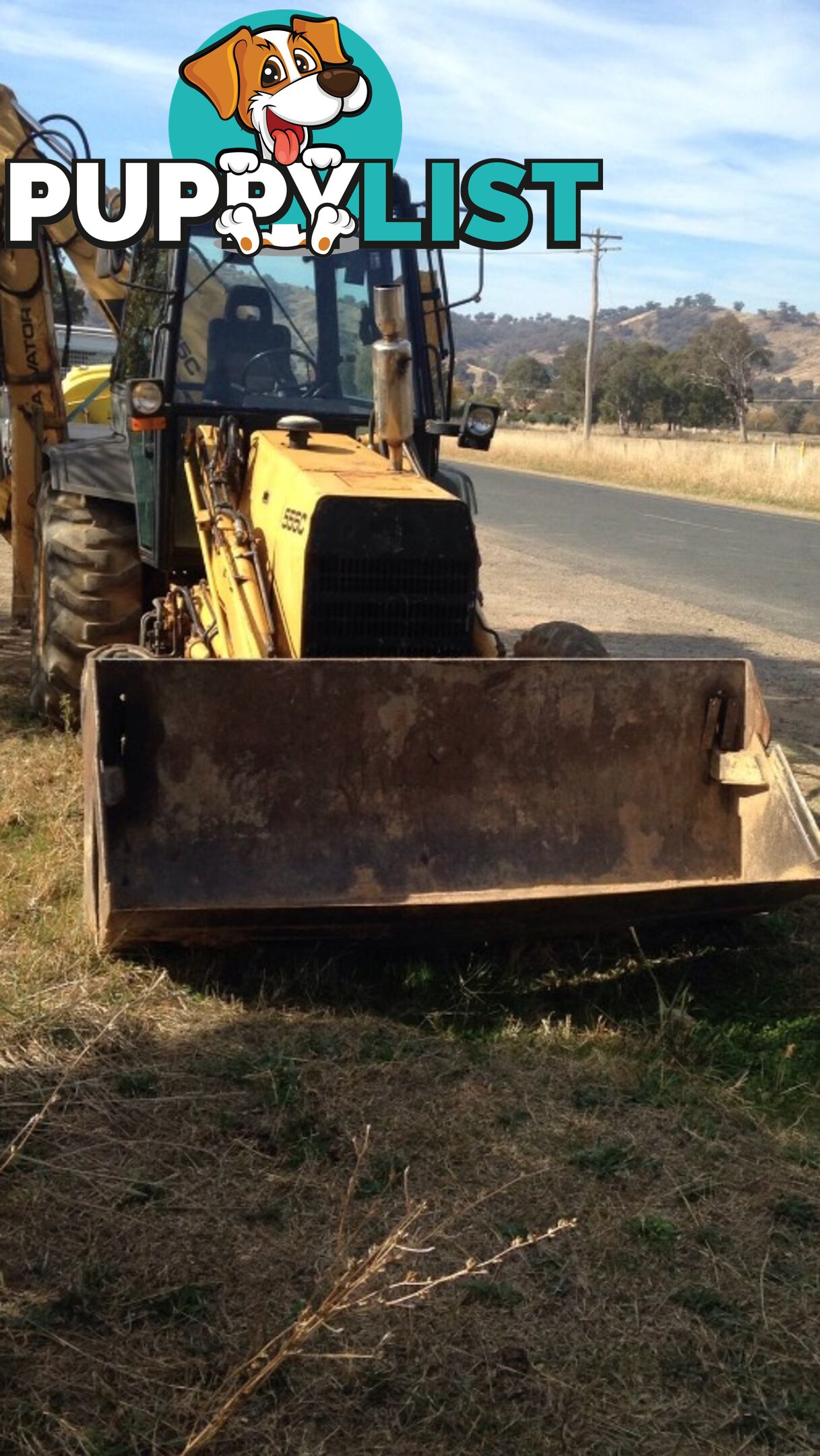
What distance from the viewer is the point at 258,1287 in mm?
3500

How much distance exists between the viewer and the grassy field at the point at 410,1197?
314 cm

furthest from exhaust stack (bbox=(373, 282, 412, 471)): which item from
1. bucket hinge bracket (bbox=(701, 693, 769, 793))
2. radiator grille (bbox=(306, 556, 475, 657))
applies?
bucket hinge bracket (bbox=(701, 693, 769, 793))

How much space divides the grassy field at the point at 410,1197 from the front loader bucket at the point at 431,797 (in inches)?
11.4

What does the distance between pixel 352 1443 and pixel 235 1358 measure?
33 centimetres

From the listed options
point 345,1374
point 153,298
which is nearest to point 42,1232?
point 345,1374

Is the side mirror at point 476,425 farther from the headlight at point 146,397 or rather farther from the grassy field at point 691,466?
the grassy field at point 691,466

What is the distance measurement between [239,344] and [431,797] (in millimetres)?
2703

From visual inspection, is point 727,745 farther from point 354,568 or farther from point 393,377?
point 393,377

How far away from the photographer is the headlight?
6902 mm

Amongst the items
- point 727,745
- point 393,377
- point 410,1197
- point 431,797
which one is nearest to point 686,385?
point 393,377

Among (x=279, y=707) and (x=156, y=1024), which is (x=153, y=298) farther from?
(x=156, y=1024)

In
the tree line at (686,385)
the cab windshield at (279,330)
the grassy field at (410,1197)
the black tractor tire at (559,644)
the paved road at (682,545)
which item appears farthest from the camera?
the tree line at (686,385)

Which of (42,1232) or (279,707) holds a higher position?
(279,707)

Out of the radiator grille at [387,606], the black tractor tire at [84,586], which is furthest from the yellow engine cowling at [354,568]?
the black tractor tire at [84,586]
